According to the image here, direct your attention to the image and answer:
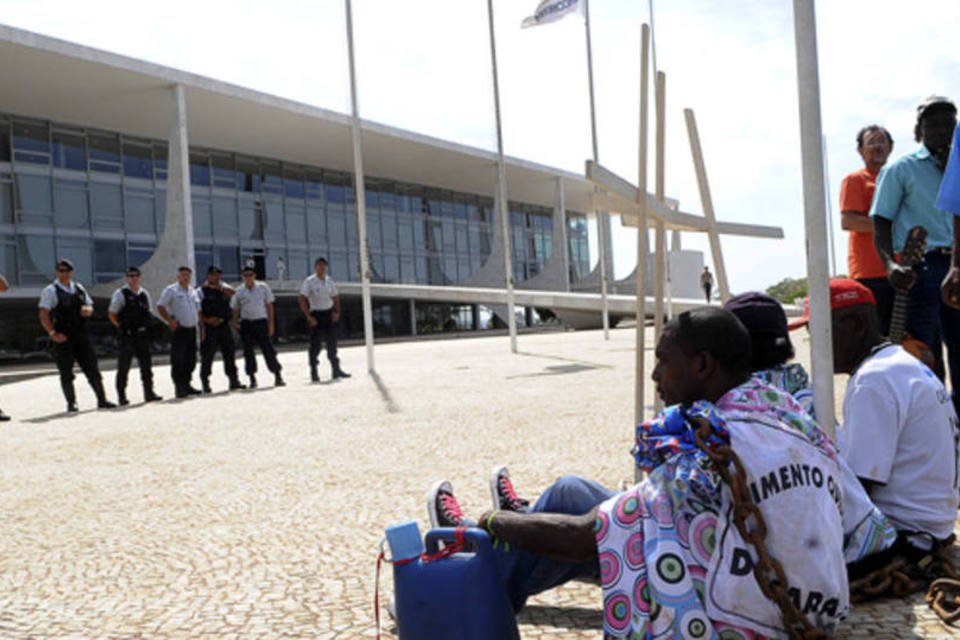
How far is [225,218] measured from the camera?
30.8 metres

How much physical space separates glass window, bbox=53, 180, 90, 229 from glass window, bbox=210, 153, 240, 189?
17.7 feet

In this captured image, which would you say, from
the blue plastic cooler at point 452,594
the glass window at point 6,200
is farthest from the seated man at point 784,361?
the glass window at point 6,200

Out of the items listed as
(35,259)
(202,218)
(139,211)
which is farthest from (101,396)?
(202,218)

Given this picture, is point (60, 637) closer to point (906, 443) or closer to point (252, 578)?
point (252, 578)

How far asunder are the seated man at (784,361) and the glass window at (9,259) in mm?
26553

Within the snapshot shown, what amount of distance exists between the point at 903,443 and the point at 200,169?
31.2 meters

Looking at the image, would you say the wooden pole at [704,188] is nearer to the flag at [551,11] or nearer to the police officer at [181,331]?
the police officer at [181,331]

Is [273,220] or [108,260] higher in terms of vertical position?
[273,220]

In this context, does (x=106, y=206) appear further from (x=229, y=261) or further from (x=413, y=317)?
(x=413, y=317)

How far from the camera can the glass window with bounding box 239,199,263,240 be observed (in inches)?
1237

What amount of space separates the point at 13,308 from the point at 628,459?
26311 mm

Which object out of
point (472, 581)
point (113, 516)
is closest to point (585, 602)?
point (472, 581)

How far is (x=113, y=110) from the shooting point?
25.8m

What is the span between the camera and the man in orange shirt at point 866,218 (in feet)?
14.1
